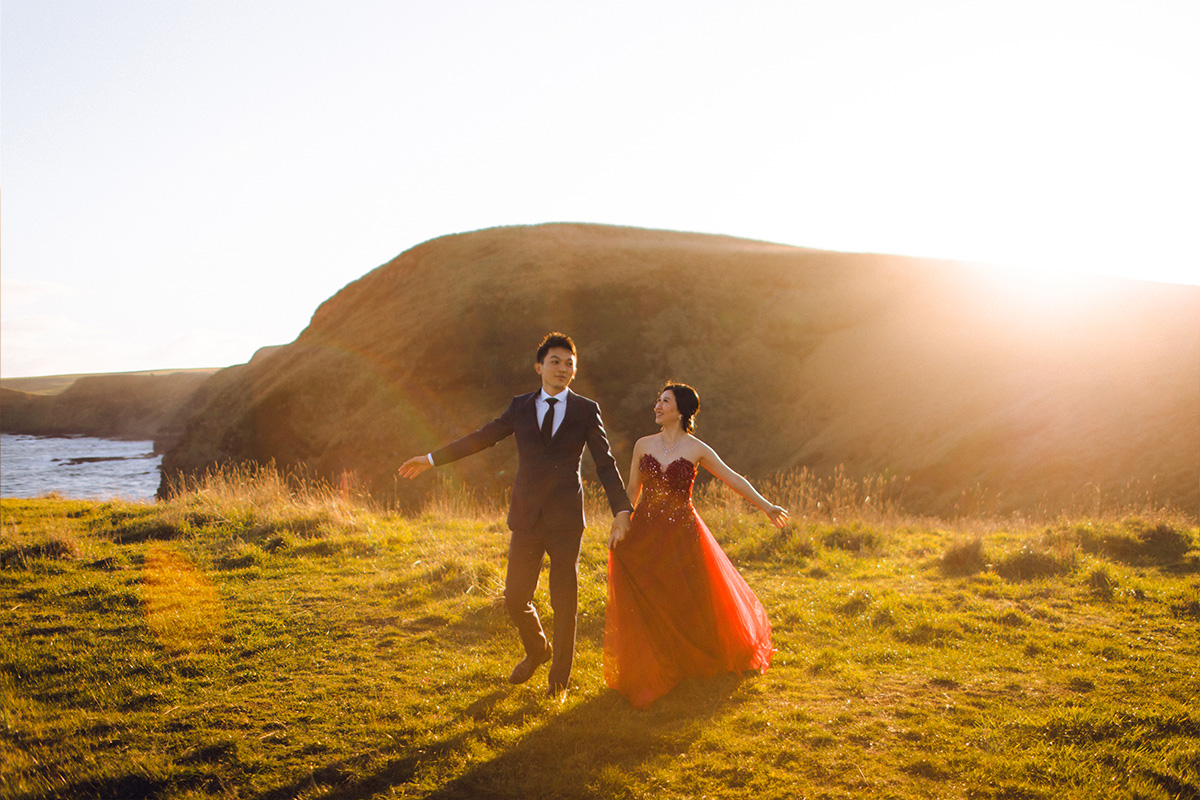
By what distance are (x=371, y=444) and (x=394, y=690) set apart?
30078mm

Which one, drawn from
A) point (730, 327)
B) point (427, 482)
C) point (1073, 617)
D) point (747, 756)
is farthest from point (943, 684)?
point (730, 327)

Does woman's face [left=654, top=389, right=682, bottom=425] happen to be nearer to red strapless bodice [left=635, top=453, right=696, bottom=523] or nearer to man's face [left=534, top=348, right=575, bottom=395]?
red strapless bodice [left=635, top=453, right=696, bottom=523]

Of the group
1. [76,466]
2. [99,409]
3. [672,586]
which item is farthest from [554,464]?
[99,409]

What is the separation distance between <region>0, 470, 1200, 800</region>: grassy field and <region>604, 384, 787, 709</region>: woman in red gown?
0.22 meters

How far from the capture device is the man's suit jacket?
4.86m

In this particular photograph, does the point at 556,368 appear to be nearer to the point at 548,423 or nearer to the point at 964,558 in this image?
the point at 548,423

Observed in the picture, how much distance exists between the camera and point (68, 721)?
4434mm

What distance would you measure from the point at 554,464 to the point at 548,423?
0.30m

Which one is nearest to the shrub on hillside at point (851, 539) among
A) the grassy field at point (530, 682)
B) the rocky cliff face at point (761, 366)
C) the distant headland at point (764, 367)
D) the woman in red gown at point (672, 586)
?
the grassy field at point (530, 682)

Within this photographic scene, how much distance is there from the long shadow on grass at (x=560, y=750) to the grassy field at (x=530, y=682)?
0.02m

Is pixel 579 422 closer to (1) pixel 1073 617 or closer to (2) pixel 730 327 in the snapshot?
(1) pixel 1073 617

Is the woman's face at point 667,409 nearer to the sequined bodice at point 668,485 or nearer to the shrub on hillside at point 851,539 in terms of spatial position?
the sequined bodice at point 668,485

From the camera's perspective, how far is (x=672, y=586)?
5371mm

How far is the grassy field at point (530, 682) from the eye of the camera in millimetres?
4020
